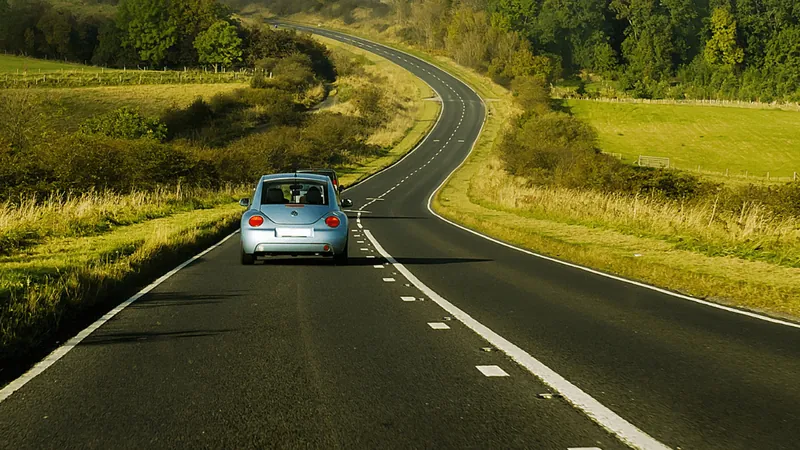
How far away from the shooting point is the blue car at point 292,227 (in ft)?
48.6

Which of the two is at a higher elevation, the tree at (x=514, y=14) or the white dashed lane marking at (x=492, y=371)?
the tree at (x=514, y=14)

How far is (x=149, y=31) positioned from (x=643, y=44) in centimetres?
7812

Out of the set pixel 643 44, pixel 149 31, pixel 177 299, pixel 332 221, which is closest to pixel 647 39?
pixel 643 44

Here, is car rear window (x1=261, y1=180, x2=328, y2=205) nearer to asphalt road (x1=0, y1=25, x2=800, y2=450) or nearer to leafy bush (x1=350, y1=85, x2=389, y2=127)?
asphalt road (x1=0, y1=25, x2=800, y2=450)

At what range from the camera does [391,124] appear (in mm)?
98500

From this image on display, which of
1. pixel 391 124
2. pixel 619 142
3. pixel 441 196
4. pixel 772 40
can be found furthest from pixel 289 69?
pixel 772 40

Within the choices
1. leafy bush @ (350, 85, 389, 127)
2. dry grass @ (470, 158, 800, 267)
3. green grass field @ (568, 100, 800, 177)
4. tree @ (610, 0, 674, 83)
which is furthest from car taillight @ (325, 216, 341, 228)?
tree @ (610, 0, 674, 83)

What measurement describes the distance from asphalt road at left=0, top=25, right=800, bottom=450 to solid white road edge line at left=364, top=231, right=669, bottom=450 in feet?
0.27

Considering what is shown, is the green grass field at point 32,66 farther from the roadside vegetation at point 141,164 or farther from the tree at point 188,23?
the tree at point 188,23

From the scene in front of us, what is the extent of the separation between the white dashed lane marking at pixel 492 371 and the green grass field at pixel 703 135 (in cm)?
6287

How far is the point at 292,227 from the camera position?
14.9 metres

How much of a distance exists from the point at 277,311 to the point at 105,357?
2976 millimetres

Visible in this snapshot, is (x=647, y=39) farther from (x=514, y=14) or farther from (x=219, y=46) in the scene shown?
(x=219, y=46)

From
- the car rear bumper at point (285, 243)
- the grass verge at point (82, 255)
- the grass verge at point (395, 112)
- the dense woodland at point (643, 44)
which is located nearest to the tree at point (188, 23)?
the grass verge at point (395, 112)
